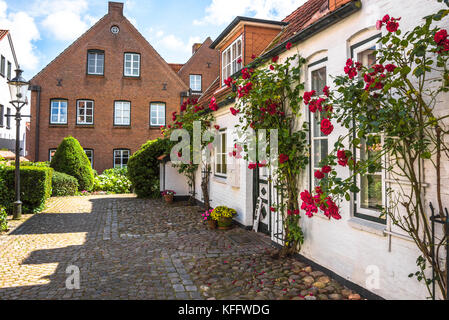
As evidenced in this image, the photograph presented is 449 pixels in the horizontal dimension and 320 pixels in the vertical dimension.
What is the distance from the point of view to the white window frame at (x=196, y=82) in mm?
28109

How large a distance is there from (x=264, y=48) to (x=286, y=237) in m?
5.20

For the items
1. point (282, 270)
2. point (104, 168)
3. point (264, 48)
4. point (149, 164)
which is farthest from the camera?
point (104, 168)

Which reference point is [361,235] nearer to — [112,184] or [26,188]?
[26,188]

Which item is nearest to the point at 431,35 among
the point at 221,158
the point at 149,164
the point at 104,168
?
the point at 221,158

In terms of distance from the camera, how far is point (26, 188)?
10.1 metres

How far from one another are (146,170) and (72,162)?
4.26m

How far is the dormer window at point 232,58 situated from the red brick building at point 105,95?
11.6 metres

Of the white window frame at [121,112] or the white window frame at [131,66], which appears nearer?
the white window frame at [121,112]

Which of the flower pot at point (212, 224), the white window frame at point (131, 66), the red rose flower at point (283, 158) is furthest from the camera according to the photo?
the white window frame at point (131, 66)

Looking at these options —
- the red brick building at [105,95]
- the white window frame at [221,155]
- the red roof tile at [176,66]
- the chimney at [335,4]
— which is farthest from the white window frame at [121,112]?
the chimney at [335,4]

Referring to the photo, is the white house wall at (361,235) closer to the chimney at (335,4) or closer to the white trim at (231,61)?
the chimney at (335,4)

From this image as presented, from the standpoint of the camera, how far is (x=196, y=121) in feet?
33.9

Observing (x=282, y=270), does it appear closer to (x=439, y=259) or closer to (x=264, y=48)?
(x=439, y=259)

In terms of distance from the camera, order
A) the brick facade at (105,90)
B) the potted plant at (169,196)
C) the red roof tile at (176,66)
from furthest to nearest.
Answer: the red roof tile at (176,66)
the brick facade at (105,90)
the potted plant at (169,196)
